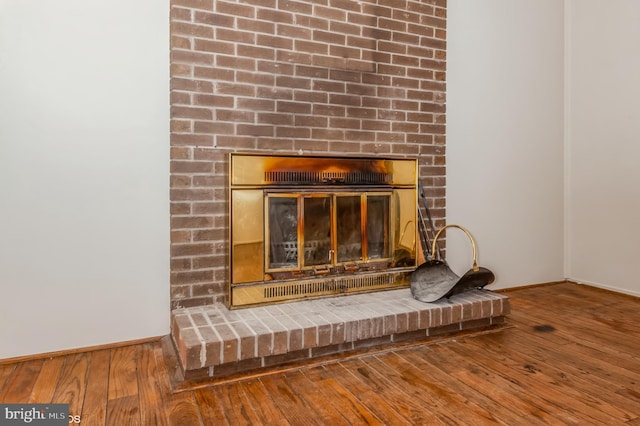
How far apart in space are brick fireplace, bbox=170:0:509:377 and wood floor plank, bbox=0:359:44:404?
56cm

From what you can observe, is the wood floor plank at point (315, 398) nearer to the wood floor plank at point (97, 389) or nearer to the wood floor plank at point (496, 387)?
the wood floor plank at point (496, 387)

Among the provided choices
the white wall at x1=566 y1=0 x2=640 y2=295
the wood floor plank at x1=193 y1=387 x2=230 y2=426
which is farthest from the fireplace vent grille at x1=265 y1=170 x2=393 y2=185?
the white wall at x1=566 y1=0 x2=640 y2=295

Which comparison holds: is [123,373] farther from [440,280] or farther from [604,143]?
[604,143]

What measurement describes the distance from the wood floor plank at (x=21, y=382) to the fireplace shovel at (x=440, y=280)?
5.95 feet

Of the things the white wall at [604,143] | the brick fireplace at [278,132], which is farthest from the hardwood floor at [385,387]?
the white wall at [604,143]

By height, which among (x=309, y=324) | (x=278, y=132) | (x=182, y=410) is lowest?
(x=182, y=410)

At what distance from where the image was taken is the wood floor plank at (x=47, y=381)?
1567mm

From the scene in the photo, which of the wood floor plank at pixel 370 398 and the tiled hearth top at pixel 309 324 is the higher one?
the tiled hearth top at pixel 309 324

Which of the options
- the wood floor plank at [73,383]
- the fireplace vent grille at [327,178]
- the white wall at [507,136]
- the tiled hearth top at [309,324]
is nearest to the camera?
the wood floor plank at [73,383]

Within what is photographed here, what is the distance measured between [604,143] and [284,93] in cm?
246

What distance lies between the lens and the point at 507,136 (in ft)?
10.3

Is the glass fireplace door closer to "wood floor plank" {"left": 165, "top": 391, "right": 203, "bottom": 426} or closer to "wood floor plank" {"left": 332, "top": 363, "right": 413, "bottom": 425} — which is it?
"wood floor plank" {"left": 332, "top": 363, "right": 413, "bottom": 425}

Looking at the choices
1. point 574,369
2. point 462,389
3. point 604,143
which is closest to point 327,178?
point 462,389

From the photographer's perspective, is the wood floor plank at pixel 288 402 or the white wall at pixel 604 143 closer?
the wood floor plank at pixel 288 402
